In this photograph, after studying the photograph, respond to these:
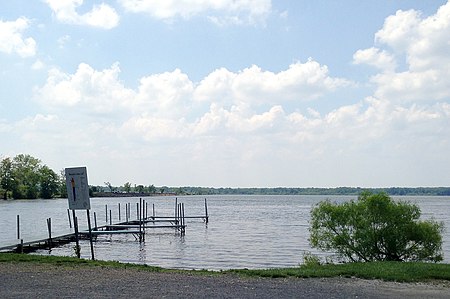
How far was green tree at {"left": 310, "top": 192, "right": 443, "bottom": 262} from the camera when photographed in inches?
813

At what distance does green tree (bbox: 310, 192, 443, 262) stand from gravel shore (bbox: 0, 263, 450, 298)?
7138mm

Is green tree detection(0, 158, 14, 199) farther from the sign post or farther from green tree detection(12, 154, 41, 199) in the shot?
the sign post

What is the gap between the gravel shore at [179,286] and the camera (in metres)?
11.6

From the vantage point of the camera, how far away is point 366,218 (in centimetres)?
2127

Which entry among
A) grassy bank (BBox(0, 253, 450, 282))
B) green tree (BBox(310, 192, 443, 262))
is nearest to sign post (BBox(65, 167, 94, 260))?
grassy bank (BBox(0, 253, 450, 282))

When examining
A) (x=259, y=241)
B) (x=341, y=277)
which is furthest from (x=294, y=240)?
(x=341, y=277)

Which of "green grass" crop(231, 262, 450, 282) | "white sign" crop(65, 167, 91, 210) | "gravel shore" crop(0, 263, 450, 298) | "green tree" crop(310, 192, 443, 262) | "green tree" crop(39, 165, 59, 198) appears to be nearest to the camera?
"gravel shore" crop(0, 263, 450, 298)

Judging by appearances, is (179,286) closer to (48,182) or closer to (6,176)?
(6,176)

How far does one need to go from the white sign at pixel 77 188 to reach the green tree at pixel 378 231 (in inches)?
353

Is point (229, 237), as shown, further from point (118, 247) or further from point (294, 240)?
→ point (118, 247)

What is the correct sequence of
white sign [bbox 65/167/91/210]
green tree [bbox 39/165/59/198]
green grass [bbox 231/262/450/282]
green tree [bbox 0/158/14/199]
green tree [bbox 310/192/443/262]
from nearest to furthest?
green grass [bbox 231/262/450/282]
white sign [bbox 65/167/91/210]
green tree [bbox 310/192/443/262]
green tree [bbox 0/158/14/199]
green tree [bbox 39/165/59/198]

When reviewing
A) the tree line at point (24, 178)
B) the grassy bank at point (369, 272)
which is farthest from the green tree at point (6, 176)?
the grassy bank at point (369, 272)

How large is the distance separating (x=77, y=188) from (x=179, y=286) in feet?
26.9

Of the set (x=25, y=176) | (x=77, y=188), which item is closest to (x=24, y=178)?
(x=25, y=176)
